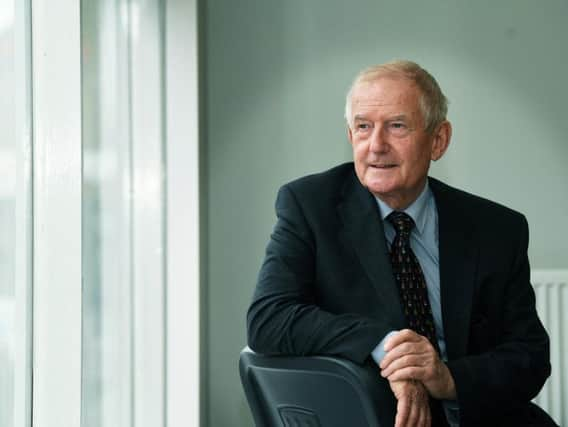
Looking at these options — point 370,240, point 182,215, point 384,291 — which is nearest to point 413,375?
point 384,291

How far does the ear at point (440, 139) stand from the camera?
202cm

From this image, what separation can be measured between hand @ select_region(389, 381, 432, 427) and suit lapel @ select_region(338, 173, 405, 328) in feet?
0.60

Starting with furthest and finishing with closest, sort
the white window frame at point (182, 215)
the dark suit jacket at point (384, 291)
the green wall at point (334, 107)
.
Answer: the green wall at point (334, 107), the white window frame at point (182, 215), the dark suit jacket at point (384, 291)

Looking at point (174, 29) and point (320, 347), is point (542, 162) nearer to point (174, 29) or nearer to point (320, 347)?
point (174, 29)

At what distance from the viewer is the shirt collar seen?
1.98 metres

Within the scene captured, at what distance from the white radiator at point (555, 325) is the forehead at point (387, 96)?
4.31 ft

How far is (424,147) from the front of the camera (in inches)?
77.3

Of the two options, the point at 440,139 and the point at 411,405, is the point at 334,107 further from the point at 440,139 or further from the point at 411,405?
the point at 411,405

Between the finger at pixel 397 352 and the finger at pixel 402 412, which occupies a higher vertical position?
the finger at pixel 397 352

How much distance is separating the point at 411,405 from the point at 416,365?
0.08m

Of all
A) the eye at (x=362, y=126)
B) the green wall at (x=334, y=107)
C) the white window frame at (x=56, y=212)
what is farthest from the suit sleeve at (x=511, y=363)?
the green wall at (x=334, y=107)

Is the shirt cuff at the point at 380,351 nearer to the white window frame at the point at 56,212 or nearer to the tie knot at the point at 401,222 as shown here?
the tie knot at the point at 401,222

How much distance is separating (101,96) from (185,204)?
0.81 m

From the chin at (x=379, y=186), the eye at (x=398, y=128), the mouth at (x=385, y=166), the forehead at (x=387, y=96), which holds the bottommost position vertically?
the chin at (x=379, y=186)
